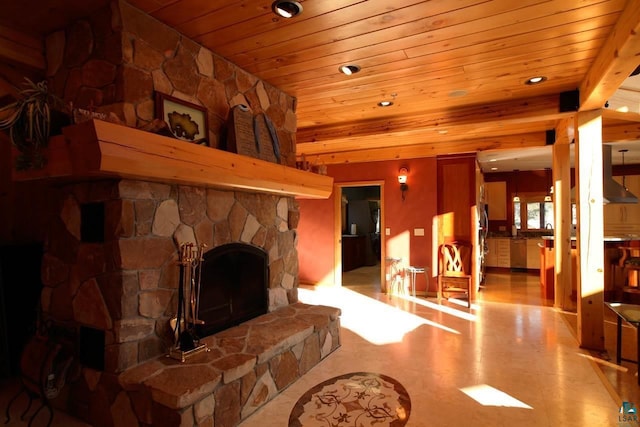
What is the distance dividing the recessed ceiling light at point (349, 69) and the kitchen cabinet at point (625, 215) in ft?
24.2

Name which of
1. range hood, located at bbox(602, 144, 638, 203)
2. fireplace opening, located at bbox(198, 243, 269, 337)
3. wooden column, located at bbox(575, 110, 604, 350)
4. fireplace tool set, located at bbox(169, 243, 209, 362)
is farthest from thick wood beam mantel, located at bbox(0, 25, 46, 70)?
range hood, located at bbox(602, 144, 638, 203)

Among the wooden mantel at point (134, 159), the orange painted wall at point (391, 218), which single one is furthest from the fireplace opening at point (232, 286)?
the orange painted wall at point (391, 218)

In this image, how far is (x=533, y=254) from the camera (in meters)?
7.75

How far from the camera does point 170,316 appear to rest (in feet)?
7.17

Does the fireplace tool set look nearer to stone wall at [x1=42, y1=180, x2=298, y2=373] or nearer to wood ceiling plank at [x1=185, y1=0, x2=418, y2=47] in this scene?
stone wall at [x1=42, y1=180, x2=298, y2=373]

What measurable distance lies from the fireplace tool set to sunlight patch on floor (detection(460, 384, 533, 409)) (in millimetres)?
1853

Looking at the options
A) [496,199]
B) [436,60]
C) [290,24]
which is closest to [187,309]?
[290,24]

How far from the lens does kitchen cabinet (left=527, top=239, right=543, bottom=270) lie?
7.70 metres

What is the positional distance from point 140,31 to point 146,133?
77 centimetres

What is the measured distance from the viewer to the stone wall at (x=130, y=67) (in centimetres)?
197

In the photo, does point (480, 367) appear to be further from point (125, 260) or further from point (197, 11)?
point (197, 11)

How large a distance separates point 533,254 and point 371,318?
210 inches

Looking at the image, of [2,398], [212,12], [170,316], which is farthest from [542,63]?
[2,398]

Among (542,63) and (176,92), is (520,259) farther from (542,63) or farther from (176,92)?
(176,92)
